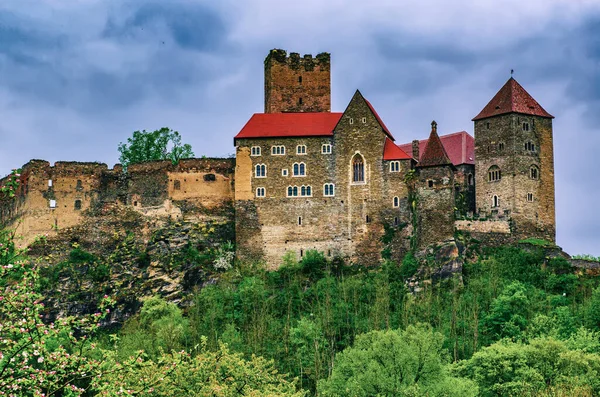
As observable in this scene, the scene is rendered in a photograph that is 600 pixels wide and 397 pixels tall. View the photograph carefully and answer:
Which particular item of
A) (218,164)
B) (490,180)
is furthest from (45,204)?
(490,180)

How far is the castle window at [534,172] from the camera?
6962 centimetres

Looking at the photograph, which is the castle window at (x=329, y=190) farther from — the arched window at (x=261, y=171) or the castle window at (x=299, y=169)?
the arched window at (x=261, y=171)

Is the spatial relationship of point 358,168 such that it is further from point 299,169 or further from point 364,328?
point 364,328

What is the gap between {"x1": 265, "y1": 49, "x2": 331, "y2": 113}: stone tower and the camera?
78812 mm

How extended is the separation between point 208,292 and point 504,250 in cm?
2005

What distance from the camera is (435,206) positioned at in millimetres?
68625

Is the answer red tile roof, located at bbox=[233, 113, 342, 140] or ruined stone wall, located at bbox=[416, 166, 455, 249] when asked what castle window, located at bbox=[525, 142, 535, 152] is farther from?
red tile roof, located at bbox=[233, 113, 342, 140]

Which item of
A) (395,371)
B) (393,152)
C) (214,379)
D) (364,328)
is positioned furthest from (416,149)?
(214,379)

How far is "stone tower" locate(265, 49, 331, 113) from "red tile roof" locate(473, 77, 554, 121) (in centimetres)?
1336

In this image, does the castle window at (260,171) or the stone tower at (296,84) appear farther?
the stone tower at (296,84)

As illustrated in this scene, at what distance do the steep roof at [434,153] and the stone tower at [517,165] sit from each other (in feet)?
9.07

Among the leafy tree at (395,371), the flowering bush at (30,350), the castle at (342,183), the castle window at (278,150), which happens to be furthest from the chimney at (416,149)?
the flowering bush at (30,350)

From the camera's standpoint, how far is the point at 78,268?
2926 inches

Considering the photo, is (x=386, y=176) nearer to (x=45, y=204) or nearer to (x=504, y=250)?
(x=504, y=250)
